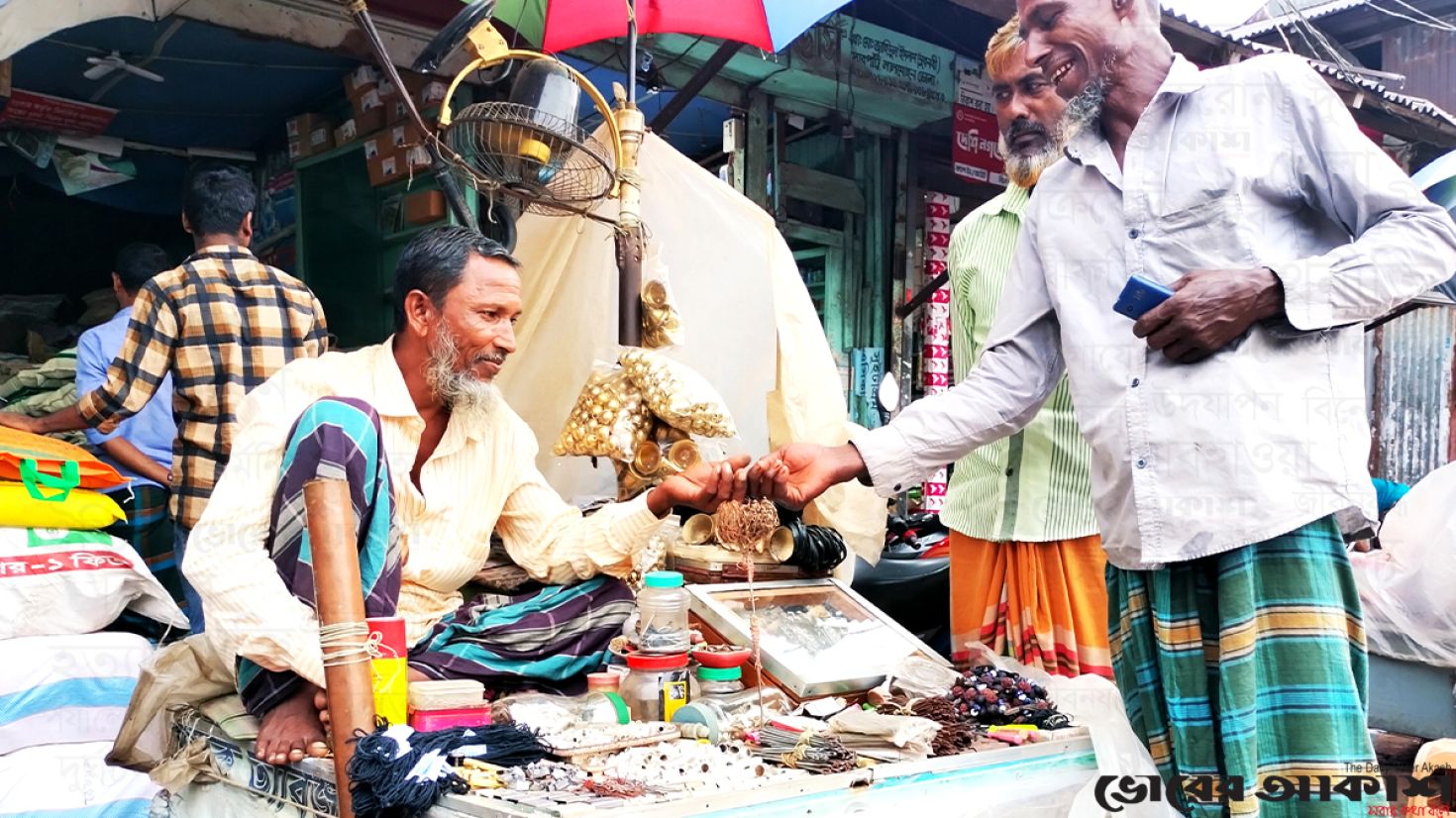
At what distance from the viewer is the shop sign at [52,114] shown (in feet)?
17.0

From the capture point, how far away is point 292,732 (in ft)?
7.02

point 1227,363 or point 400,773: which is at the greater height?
point 1227,363

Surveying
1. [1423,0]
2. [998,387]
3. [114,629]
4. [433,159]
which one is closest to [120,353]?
[114,629]

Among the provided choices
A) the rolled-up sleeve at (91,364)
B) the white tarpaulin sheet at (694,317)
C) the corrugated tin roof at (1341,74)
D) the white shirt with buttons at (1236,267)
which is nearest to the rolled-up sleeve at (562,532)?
the white tarpaulin sheet at (694,317)

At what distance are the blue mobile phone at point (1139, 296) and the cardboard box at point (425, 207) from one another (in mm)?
4176

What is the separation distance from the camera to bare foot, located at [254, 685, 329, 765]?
2.11 metres

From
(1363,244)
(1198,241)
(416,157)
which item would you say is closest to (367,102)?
(416,157)

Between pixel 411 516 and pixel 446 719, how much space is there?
75 centimetres

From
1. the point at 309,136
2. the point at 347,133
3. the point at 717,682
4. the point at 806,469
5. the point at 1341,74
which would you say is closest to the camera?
the point at 806,469

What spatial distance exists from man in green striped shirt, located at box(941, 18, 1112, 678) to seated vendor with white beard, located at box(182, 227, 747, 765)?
3.11 feet

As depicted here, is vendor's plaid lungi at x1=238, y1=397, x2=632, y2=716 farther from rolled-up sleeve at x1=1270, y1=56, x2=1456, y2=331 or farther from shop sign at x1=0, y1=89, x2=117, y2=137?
shop sign at x1=0, y1=89, x2=117, y2=137

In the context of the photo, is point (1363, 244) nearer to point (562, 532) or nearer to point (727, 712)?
point (727, 712)

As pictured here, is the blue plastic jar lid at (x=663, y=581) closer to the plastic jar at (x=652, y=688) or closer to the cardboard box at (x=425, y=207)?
the plastic jar at (x=652, y=688)

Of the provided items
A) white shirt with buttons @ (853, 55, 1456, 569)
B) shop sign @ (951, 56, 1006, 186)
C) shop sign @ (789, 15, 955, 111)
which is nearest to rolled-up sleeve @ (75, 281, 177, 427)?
white shirt with buttons @ (853, 55, 1456, 569)
